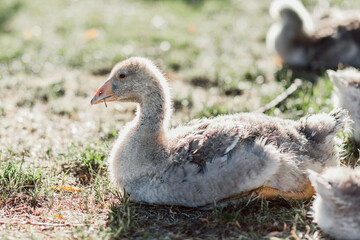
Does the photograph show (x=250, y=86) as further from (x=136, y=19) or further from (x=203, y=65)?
(x=136, y=19)

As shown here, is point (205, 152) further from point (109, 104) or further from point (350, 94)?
point (109, 104)

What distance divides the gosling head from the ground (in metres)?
0.80

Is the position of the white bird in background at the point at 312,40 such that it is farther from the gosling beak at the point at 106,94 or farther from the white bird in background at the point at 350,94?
the gosling beak at the point at 106,94

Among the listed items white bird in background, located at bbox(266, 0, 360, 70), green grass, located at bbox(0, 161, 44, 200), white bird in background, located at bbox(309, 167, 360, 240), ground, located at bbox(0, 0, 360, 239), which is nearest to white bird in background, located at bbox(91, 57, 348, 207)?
ground, located at bbox(0, 0, 360, 239)

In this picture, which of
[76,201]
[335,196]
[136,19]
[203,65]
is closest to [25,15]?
[136,19]

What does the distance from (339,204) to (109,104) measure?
144 inches

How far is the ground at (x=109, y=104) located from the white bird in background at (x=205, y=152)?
0.16m

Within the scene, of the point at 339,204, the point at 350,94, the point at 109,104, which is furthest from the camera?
the point at 109,104

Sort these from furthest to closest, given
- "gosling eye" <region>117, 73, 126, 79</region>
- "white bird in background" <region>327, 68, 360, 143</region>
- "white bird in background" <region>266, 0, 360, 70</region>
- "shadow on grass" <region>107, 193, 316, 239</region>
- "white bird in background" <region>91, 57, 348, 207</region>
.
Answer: "white bird in background" <region>266, 0, 360, 70</region>
"white bird in background" <region>327, 68, 360, 143</region>
"gosling eye" <region>117, 73, 126, 79</region>
"white bird in background" <region>91, 57, 348, 207</region>
"shadow on grass" <region>107, 193, 316, 239</region>

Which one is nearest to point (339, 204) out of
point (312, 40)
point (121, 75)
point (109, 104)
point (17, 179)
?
point (121, 75)

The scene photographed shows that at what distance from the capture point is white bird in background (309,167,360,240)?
11.0 ft

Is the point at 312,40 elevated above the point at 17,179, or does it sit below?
above

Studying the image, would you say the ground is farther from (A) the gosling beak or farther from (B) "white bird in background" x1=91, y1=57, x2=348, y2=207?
(A) the gosling beak

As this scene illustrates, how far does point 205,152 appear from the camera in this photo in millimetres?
3836
